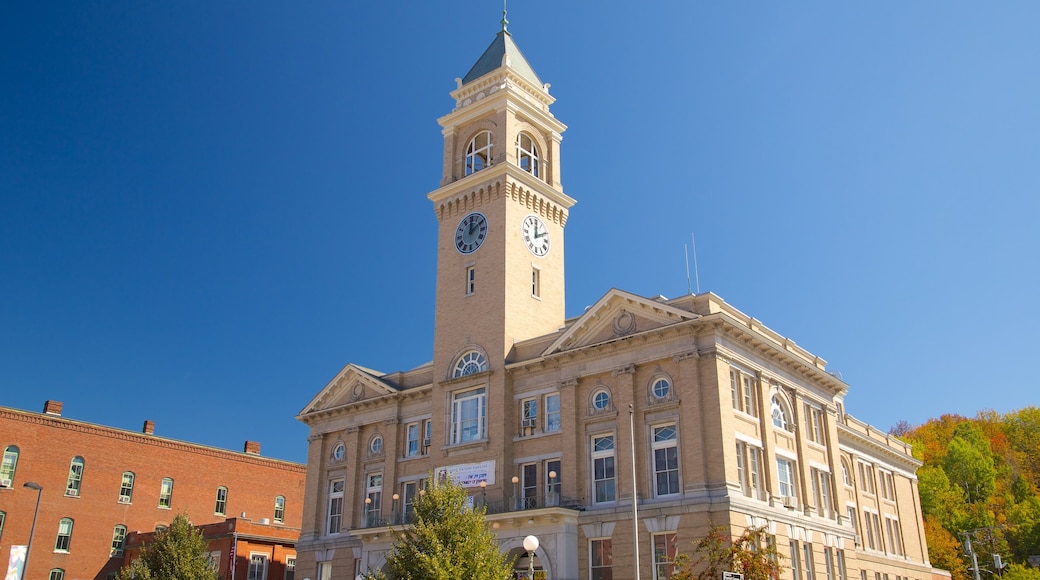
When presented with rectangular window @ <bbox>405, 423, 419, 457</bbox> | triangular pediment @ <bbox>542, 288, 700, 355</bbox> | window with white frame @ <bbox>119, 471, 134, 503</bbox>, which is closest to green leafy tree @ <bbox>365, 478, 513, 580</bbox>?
triangular pediment @ <bbox>542, 288, 700, 355</bbox>

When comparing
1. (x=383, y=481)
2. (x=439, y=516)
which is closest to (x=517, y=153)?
(x=383, y=481)

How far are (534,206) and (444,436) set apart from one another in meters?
14.4

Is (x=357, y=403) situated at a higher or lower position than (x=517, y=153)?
lower

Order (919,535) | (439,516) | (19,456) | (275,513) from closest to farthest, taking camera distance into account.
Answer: (439,516) < (19,456) < (919,535) < (275,513)

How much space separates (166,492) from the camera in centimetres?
6900

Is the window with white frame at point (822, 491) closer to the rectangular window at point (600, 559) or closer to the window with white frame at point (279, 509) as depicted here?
the rectangular window at point (600, 559)

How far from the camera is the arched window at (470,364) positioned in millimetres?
49250

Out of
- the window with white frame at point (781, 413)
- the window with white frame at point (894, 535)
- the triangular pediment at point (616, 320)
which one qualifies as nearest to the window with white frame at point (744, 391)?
the window with white frame at point (781, 413)

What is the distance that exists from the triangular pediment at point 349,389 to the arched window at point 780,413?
21.9m

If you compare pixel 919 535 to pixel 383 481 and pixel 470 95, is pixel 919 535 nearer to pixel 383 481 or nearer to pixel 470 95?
pixel 383 481

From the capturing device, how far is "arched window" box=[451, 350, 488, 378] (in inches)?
1939

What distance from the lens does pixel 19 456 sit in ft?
202

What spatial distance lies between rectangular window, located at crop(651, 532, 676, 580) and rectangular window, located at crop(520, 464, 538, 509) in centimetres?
696

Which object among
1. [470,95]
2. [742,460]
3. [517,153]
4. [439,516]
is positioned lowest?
[439,516]
